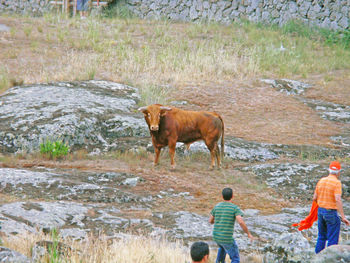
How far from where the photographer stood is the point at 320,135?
14.0 metres

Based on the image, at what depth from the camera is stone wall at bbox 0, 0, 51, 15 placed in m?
29.1

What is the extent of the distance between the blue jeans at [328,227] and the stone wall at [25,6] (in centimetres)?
2467

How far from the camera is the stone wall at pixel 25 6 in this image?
29.1 m

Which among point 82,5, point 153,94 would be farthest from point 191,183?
point 82,5

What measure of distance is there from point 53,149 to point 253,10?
17.8 meters

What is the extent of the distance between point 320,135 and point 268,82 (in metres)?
4.15

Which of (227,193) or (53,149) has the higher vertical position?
(227,193)

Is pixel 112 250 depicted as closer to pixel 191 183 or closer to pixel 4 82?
pixel 191 183

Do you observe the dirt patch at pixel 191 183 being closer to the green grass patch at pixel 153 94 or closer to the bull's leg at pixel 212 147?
the bull's leg at pixel 212 147

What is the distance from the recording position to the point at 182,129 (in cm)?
1123

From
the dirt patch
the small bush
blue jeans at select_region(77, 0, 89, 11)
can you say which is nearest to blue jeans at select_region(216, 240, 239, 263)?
the dirt patch

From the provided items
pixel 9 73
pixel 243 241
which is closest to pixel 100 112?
pixel 9 73

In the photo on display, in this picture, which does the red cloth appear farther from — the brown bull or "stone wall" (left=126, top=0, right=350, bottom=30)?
"stone wall" (left=126, top=0, right=350, bottom=30)

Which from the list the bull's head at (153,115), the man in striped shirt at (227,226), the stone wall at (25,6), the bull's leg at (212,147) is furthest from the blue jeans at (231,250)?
the stone wall at (25,6)
